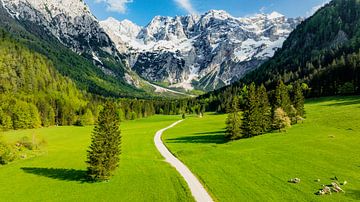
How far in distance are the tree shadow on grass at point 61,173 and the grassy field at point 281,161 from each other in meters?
19.3

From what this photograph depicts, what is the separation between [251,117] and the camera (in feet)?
300

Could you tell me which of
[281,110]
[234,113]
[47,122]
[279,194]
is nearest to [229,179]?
[279,194]

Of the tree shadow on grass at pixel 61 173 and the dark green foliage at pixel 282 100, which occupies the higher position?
the dark green foliage at pixel 282 100

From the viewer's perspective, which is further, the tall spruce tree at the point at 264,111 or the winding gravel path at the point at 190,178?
the tall spruce tree at the point at 264,111

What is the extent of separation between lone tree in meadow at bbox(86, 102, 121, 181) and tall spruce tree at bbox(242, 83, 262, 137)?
40.9 m

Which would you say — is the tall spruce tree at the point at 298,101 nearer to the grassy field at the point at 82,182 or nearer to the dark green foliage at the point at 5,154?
the grassy field at the point at 82,182

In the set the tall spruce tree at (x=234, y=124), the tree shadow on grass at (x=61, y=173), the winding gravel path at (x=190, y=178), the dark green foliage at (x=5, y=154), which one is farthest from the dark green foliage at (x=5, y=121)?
the tall spruce tree at (x=234, y=124)

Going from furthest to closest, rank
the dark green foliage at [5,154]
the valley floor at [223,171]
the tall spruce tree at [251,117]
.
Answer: the tall spruce tree at [251,117], the dark green foliage at [5,154], the valley floor at [223,171]

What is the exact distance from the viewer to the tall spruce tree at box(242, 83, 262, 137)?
90188mm

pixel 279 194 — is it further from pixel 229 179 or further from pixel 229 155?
pixel 229 155

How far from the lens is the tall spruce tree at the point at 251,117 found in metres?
90.2

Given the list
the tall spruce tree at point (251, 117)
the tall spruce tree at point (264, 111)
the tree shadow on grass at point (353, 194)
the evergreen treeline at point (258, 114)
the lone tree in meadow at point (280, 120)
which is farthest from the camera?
the lone tree in meadow at point (280, 120)

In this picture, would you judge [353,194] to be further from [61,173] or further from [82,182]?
[61,173]

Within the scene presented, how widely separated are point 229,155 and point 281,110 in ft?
107
